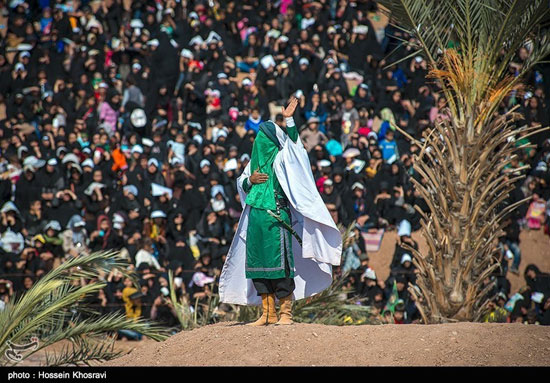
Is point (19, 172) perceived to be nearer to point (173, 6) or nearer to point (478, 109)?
point (173, 6)

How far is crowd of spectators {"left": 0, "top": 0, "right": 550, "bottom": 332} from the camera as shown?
13820 millimetres

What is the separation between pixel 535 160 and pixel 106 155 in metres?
7.93

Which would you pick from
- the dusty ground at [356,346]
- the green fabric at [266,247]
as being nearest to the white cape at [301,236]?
the green fabric at [266,247]

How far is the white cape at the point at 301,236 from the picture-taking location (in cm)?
787

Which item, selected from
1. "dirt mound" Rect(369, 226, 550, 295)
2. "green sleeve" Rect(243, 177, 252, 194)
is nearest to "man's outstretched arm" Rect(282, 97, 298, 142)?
"green sleeve" Rect(243, 177, 252, 194)

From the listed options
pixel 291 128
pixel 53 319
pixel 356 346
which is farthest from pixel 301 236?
pixel 53 319

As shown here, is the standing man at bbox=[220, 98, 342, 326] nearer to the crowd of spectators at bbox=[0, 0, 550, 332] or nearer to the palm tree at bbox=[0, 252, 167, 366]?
the palm tree at bbox=[0, 252, 167, 366]

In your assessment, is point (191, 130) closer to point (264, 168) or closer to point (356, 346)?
point (264, 168)

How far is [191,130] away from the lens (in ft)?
54.6

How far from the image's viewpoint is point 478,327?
7.50 metres

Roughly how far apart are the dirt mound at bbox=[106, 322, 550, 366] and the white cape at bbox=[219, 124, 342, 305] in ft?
2.07

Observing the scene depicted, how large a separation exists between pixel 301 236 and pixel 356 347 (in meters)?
1.51

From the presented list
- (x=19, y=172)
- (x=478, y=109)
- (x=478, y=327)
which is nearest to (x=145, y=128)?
(x=19, y=172)

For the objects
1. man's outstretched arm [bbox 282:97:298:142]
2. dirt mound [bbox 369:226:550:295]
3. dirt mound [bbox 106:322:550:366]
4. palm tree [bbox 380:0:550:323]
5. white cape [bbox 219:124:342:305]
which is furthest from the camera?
dirt mound [bbox 369:226:550:295]
